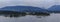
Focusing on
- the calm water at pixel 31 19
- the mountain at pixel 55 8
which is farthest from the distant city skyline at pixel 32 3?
the calm water at pixel 31 19

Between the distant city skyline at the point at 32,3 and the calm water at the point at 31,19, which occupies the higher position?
the distant city skyline at the point at 32,3

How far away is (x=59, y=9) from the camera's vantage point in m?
1.86

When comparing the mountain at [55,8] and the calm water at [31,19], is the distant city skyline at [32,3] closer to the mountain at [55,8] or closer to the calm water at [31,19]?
the mountain at [55,8]

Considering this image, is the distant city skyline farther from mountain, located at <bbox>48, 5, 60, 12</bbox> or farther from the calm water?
the calm water

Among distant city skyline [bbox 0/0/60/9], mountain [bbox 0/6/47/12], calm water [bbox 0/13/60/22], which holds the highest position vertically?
distant city skyline [bbox 0/0/60/9]

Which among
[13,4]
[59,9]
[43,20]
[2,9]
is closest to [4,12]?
[2,9]

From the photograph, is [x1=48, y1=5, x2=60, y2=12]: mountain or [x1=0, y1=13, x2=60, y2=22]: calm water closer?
[x1=48, y1=5, x2=60, y2=12]: mountain

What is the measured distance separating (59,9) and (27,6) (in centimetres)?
51

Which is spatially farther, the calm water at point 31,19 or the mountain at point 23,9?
the calm water at point 31,19

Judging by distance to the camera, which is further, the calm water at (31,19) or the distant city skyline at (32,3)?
the calm water at (31,19)

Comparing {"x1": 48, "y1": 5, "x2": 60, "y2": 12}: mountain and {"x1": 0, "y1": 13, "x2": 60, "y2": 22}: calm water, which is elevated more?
{"x1": 48, "y1": 5, "x2": 60, "y2": 12}: mountain

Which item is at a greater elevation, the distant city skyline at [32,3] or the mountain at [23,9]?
the distant city skyline at [32,3]

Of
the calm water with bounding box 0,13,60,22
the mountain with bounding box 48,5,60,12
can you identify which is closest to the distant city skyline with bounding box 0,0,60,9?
the mountain with bounding box 48,5,60,12

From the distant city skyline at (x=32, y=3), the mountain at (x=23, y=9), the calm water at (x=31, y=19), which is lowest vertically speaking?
the calm water at (x=31, y=19)
